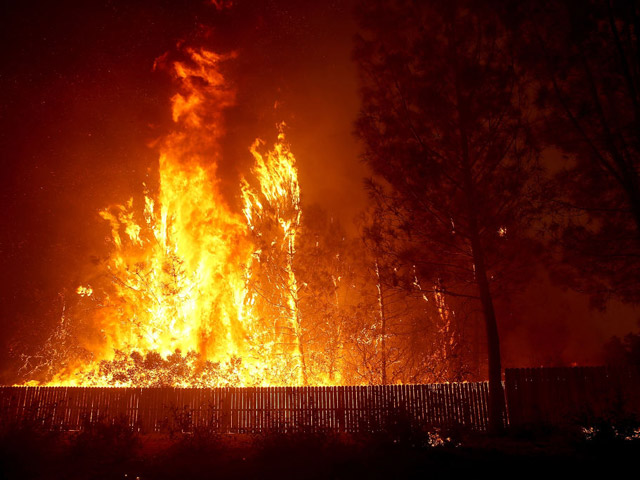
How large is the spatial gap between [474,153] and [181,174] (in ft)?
45.6

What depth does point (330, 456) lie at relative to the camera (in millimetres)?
9336

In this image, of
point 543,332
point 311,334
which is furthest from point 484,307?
point 543,332

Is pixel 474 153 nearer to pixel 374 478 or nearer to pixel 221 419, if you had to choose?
pixel 374 478

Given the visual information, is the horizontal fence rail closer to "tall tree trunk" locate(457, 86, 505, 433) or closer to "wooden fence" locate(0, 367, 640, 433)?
"wooden fence" locate(0, 367, 640, 433)

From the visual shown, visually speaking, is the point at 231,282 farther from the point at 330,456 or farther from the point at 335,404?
the point at 330,456

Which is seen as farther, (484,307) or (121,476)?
(484,307)

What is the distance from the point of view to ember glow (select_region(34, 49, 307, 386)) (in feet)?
61.9

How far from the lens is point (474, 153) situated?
13.3 m

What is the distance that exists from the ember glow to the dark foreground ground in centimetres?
717

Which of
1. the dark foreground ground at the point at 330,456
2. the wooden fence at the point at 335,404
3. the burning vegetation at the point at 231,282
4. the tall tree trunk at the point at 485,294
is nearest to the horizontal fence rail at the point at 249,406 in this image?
the wooden fence at the point at 335,404

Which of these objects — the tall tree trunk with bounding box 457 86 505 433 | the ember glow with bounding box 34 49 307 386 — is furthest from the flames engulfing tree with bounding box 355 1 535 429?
the ember glow with bounding box 34 49 307 386

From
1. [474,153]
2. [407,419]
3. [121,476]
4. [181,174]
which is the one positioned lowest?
[121,476]

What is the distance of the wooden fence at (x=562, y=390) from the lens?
496 inches

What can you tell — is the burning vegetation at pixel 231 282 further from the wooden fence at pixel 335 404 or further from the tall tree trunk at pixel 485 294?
the tall tree trunk at pixel 485 294
